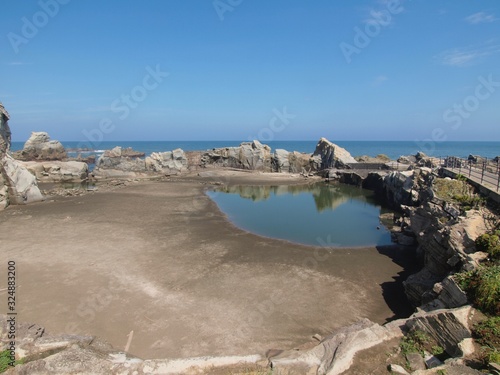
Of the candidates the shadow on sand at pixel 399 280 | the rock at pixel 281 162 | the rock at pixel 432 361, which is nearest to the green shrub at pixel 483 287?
the rock at pixel 432 361

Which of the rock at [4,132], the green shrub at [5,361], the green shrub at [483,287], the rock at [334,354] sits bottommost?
the green shrub at [5,361]

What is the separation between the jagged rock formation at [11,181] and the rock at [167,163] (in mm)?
30070

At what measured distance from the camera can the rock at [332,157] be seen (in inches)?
2608

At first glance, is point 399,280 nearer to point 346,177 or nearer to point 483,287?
point 483,287

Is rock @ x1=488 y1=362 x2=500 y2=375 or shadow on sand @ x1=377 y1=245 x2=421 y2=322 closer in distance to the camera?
rock @ x1=488 y1=362 x2=500 y2=375

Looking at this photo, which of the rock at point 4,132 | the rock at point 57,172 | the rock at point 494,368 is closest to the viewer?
the rock at point 494,368

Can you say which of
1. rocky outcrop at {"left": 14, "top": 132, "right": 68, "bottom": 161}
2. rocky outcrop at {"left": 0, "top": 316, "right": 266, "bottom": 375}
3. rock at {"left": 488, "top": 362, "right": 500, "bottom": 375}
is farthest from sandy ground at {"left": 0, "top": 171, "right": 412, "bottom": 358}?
rocky outcrop at {"left": 14, "top": 132, "right": 68, "bottom": 161}

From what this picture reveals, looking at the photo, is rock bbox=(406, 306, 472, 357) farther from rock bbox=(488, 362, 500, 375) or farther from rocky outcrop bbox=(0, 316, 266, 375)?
rocky outcrop bbox=(0, 316, 266, 375)

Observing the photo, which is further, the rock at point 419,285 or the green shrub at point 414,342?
the rock at point 419,285

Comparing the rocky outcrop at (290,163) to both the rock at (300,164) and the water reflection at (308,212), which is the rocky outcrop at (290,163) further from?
the water reflection at (308,212)

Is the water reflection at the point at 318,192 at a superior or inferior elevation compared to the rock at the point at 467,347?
inferior

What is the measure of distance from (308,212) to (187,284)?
75.1ft

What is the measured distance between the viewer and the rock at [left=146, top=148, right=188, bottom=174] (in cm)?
6656

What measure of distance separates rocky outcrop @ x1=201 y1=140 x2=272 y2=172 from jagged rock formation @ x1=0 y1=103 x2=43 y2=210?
4186cm
